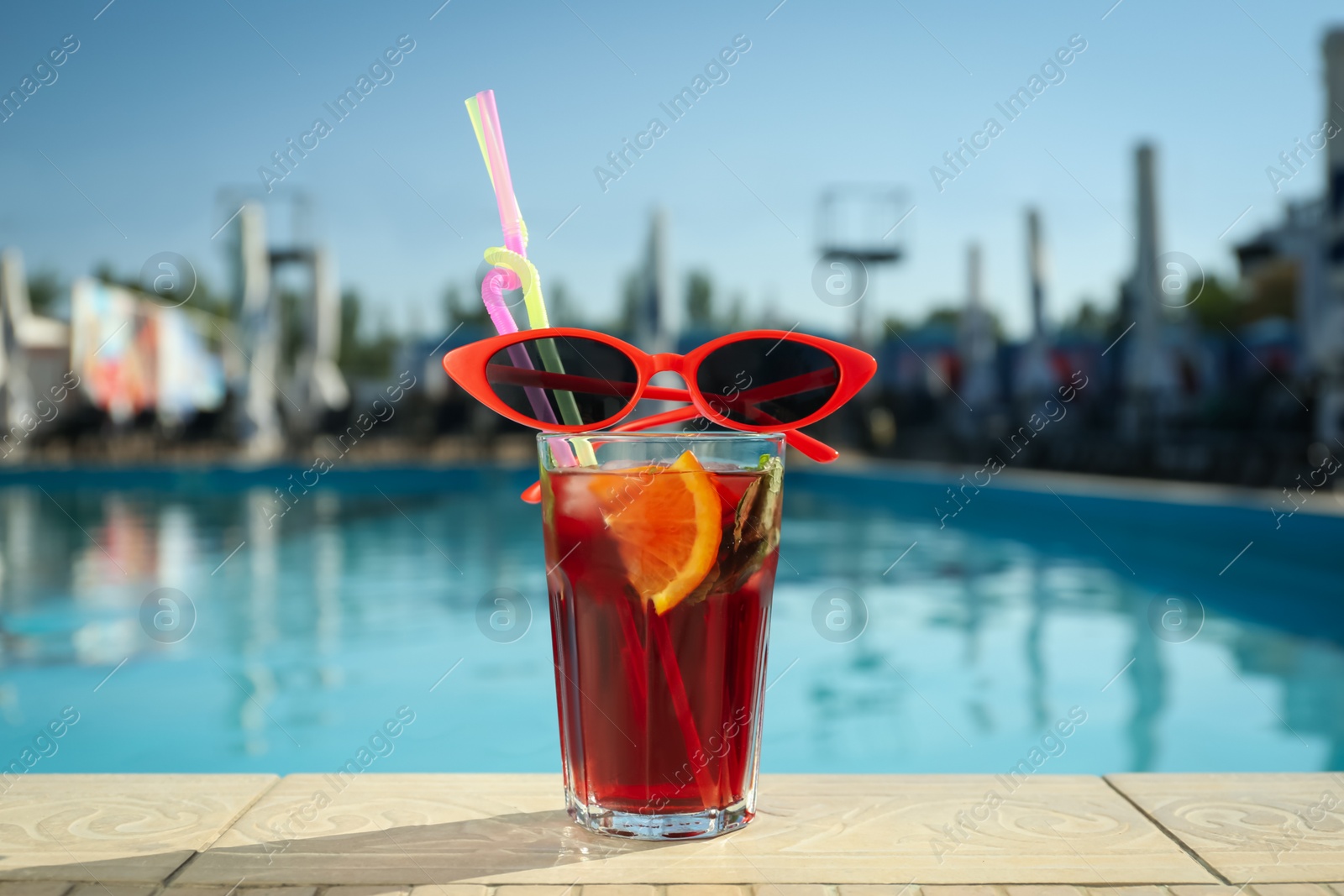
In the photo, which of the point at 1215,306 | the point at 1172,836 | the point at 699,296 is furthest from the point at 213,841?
the point at 699,296

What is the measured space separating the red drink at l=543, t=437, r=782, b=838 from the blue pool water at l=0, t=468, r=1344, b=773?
235 centimetres

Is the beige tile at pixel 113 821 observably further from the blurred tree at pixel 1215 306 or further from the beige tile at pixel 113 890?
the blurred tree at pixel 1215 306

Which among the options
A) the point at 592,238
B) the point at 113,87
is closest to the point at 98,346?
the point at 113,87

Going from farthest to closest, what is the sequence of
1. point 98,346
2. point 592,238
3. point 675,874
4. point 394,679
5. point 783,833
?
point 98,346 < point 592,238 < point 394,679 < point 783,833 < point 675,874

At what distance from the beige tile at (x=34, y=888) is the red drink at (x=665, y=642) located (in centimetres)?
49

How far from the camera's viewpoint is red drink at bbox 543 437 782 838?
111 cm

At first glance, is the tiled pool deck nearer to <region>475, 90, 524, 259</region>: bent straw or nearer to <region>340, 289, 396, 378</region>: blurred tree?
<region>475, 90, 524, 259</region>: bent straw

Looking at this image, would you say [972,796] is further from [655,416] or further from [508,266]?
[508,266]

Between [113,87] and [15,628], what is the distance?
1326 cm

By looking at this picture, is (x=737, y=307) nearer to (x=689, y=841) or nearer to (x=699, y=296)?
(x=699, y=296)

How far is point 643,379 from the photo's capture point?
3.73 feet

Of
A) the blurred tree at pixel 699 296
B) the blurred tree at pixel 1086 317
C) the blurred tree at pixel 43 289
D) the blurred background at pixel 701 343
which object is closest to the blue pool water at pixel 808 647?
the blurred background at pixel 701 343

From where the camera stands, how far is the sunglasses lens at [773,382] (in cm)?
117

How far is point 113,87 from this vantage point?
15.8m
